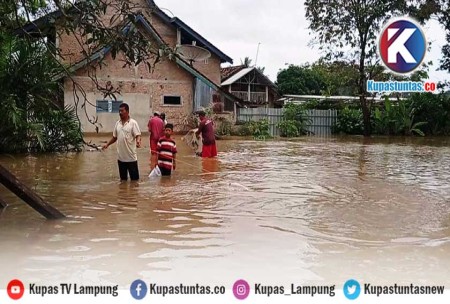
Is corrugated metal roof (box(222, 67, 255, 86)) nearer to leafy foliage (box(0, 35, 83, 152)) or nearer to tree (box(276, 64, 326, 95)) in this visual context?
tree (box(276, 64, 326, 95))

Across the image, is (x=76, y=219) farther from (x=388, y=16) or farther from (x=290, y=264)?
(x=388, y=16)

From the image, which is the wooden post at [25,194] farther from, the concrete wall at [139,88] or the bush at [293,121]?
the bush at [293,121]

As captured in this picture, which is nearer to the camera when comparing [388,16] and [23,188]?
[23,188]

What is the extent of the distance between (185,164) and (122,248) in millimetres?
8772

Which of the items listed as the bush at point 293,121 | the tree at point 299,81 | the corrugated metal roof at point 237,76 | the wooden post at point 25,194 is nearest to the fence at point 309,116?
the bush at point 293,121

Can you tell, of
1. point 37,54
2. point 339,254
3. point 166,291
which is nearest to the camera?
point 166,291

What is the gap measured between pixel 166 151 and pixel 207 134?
11.9 feet

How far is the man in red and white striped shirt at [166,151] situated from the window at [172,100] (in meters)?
19.0

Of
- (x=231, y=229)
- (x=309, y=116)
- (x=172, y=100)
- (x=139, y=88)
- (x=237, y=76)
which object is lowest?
(x=231, y=229)

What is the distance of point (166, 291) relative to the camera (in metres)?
3.87

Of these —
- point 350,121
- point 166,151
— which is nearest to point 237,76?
point 350,121

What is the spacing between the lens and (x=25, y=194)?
6.75 m

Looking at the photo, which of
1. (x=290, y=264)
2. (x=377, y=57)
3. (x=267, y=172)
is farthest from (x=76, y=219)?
(x=377, y=57)

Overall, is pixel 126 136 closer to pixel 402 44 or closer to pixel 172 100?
pixel 172 100
